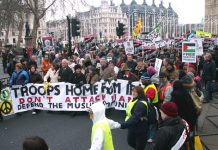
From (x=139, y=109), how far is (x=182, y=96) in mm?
869

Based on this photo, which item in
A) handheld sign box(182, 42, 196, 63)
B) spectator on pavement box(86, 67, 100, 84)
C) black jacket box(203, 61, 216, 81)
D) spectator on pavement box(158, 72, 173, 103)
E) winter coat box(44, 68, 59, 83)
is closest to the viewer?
spectator on pavement box(158, 72, 173, 103)

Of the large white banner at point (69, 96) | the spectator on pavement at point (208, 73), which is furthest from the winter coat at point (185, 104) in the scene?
the spectator on pavement at point (208, 73)

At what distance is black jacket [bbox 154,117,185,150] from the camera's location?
13.0ft

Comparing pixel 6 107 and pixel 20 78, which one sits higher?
pixel 20 78

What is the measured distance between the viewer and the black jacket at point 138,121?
5156 millimetres

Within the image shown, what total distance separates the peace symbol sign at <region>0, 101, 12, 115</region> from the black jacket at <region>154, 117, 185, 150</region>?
648 cm

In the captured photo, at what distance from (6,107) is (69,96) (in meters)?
1.85

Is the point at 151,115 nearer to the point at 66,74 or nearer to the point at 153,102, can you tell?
the point at 153,102

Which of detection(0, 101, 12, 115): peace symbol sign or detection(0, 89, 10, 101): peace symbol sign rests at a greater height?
detection(0, 89, 10, 101): peace symbol sign

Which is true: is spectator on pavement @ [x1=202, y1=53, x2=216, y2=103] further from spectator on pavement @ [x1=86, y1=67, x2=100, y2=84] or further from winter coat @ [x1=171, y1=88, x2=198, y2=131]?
winter coat @ [x1=171, y1=88, x2=198, y2=131]

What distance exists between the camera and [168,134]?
13.1ft

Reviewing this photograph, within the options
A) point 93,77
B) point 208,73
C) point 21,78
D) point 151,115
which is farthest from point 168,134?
point 208,73

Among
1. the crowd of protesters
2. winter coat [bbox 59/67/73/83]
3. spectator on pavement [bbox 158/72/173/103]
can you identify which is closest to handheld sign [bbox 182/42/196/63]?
the crowd of protesters

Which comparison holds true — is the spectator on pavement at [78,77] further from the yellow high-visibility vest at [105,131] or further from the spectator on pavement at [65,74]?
the yellow high-visibility vest at [105,131]
